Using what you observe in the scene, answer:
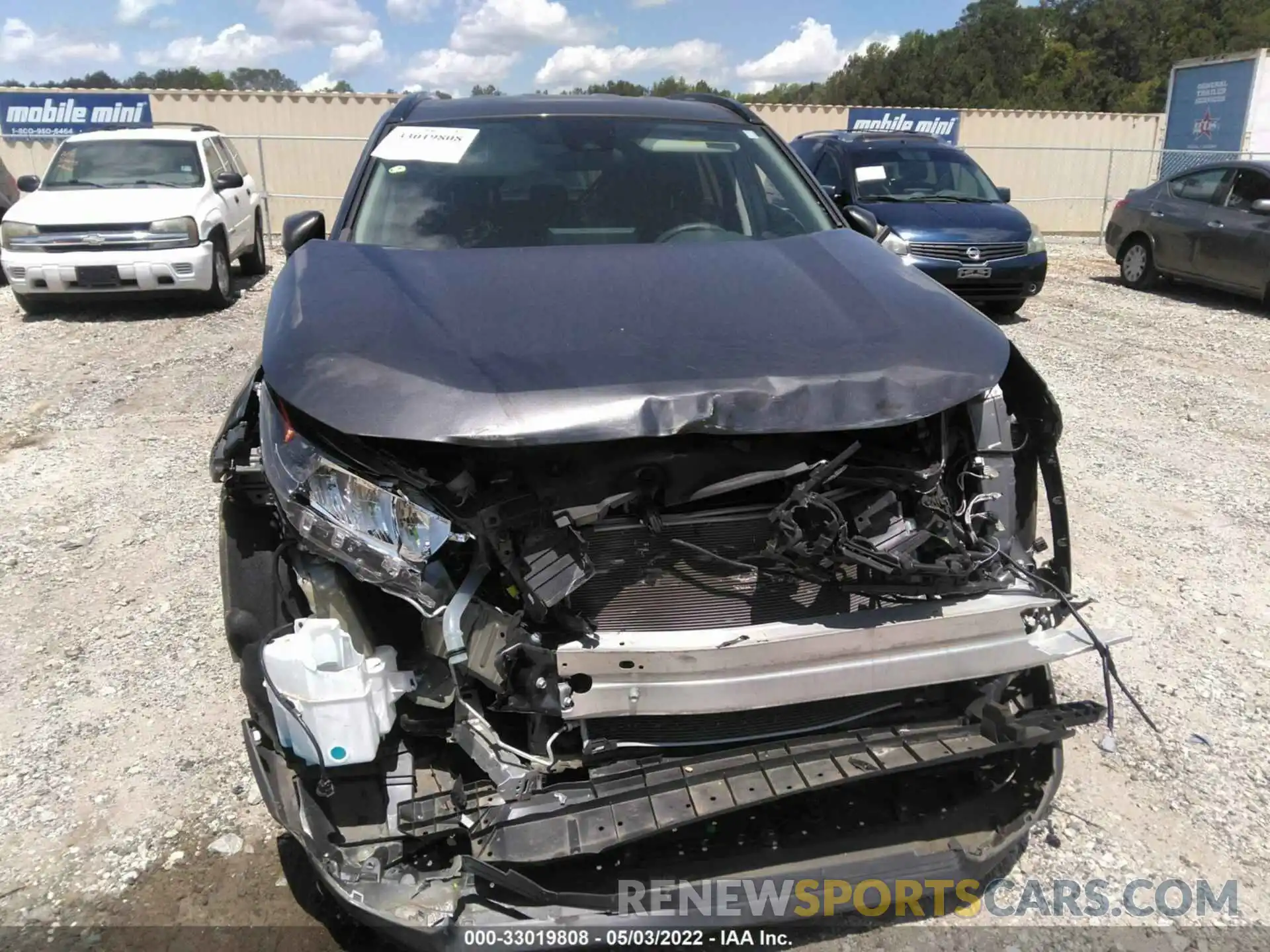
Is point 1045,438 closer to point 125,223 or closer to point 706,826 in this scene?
point 706,826

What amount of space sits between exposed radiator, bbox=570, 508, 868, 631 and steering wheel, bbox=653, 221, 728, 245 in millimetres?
1509

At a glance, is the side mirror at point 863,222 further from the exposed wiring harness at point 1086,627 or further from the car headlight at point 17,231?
the car headlight at point 17,231

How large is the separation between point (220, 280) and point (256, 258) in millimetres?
1912

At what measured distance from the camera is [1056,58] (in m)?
56.2

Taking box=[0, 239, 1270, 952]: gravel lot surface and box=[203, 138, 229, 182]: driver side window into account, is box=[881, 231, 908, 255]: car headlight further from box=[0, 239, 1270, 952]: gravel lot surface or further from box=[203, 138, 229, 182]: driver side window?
box=[203, 138, 229, 182]: driver side window

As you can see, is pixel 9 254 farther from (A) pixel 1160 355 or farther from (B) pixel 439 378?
(A) pixel 1160 355

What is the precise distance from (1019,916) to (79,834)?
2652 mm

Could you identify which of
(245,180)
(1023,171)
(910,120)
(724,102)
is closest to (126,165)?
(245,180)

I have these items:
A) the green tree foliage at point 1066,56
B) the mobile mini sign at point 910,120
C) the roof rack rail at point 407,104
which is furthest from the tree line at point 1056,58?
the roof rack rail at point 407,104

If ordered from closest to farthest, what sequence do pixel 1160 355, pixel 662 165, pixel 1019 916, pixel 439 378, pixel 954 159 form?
pixel 439 378 → pixel 1019 916 → pixel 662 165 → pixel 1160 355 → pixel 954 159

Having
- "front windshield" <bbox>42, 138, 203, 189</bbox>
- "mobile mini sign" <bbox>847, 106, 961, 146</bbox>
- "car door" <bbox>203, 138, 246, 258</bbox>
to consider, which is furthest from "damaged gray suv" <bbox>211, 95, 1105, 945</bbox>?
"mobile mini sign" <bbox>847, 106, 961, 146</bbox>

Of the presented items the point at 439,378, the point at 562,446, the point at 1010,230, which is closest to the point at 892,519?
the point at 562,446

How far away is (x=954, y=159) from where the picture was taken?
10906 mm

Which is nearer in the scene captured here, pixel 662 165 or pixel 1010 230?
pixel 662 165
